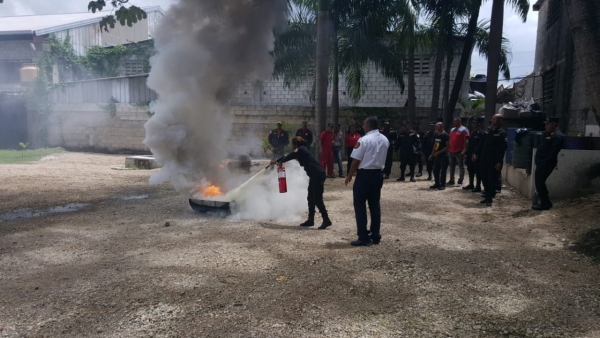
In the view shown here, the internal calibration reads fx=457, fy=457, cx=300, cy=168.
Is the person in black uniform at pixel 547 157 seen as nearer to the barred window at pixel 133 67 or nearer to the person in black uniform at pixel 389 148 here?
the person in black uniform at pixel 389 148

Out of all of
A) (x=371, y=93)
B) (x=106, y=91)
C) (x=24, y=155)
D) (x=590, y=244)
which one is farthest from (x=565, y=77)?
(x=24, y=155)

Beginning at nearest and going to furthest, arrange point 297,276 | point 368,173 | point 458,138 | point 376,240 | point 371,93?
point 297,276 < point 368,173 < point 376,240 < point 458,138 < point 371,93

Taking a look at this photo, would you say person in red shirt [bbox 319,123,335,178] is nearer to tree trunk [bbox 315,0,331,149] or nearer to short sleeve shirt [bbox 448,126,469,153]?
tree trunk [bbox 315,0,331,149]

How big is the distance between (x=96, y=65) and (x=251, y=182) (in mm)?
18367

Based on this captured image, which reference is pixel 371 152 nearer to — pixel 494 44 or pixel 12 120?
pixel 494 44

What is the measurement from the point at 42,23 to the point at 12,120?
686 cm

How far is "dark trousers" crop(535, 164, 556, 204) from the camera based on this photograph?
25.2ft

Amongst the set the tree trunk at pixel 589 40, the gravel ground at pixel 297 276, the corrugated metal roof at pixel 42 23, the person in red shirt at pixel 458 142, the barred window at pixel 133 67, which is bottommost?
the gravel ground at pixel 297 276

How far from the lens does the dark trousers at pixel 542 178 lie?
7.67 meters

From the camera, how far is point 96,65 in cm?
2289

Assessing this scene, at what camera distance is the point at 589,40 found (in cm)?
562

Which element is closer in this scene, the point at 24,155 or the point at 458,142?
the point at 458,142

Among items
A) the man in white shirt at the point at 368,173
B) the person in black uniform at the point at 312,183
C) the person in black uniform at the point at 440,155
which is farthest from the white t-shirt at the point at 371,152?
the person in black uniform at the point at 440,155

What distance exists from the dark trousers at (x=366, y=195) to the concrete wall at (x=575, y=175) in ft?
15.0
